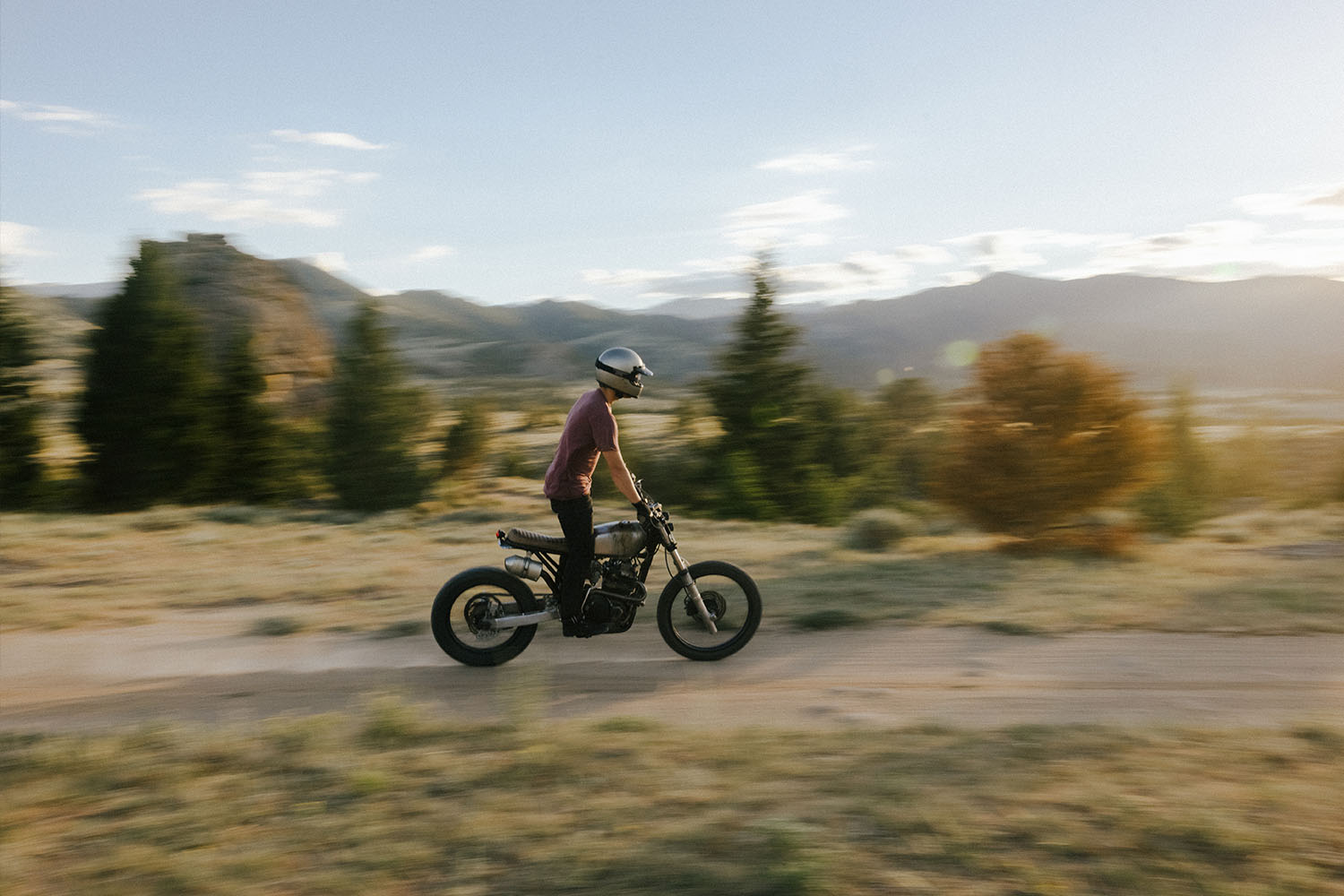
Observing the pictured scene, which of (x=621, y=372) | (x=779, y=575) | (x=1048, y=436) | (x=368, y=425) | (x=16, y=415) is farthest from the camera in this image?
(x=368, y=425)

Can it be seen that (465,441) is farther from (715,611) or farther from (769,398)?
(715,611)

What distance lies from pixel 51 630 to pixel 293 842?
560 centimetres

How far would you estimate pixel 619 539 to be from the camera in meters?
6.82

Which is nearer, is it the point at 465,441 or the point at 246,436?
the point at 246,436

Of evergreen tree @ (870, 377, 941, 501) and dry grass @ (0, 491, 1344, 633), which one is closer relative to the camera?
dry grass @ (0, 491, 1344, 633)

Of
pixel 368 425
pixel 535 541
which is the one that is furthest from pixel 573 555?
pixel 368 425

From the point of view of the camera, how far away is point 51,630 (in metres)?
8.24

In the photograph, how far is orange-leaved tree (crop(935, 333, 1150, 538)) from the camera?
11.8 meters

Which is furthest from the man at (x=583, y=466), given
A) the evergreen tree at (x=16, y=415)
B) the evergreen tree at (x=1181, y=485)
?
the evergreen tree at (x=16, y=415)

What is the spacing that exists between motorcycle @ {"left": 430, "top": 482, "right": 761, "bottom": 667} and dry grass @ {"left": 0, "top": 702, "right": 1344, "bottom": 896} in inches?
53.1

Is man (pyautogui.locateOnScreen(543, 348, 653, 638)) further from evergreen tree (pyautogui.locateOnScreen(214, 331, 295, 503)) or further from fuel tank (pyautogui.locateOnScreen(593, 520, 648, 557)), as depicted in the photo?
evergreen tree (pyautogui.locateOnScreen(214, 331, 295, 503))

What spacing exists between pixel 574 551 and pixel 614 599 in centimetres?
45

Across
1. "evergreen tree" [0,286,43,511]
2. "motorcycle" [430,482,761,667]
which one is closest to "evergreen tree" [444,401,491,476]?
"evergreen tree" [0,286,43,511]

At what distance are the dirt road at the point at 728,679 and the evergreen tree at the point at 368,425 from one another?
44.7 feet
